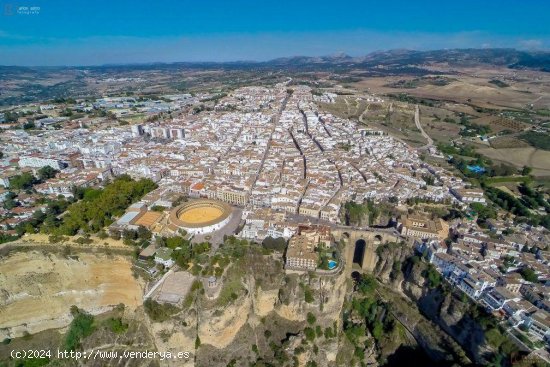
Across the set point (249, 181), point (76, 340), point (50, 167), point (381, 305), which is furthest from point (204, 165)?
point (381, 305)

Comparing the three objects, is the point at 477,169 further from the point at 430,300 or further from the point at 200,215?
the point at 200,215

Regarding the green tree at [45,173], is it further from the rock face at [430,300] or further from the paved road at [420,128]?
the paved road at [420,128]

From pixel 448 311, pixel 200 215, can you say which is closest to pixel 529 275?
pixel 448 311

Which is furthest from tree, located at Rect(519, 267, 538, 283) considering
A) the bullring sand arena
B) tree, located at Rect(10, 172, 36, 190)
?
tree, located at Rect(10, 172, 36, 190)

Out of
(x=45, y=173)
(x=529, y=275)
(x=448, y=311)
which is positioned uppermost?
(x=45, y=173)

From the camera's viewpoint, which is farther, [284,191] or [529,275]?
[284,191]

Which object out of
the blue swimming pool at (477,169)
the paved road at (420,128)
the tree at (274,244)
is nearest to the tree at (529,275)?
the tree at (274,244)

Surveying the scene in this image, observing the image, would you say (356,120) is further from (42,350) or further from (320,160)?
(42,350)

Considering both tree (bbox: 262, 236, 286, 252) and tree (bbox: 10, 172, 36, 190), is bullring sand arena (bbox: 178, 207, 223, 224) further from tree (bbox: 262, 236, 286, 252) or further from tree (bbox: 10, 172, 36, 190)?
tree (bbox: 10, 172, 36, 190)
